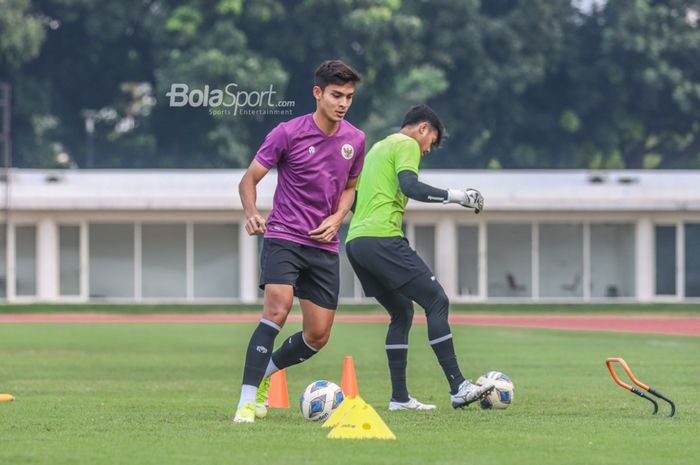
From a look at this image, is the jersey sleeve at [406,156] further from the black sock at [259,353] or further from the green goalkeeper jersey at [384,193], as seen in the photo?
the black sock at [259,353]

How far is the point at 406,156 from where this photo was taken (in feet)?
33.7

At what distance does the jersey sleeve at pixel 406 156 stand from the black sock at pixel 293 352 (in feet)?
4.30

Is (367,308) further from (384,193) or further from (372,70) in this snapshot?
(384,193)

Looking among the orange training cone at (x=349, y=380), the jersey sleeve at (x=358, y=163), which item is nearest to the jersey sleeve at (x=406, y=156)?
the jersey sleeve at (x=358, y=163)

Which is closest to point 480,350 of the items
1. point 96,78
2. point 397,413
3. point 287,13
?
point 397,413

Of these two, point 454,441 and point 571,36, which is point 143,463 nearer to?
point 454,441

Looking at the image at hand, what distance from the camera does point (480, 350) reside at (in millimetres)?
20609

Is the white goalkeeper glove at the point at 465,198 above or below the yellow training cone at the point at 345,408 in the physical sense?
above

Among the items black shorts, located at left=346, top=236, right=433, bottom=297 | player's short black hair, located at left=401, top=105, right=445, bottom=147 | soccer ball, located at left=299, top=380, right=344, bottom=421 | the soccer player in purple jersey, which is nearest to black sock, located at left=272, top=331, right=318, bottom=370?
the soccer player in purple jersey

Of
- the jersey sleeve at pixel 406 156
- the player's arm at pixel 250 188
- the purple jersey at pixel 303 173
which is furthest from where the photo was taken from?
the jersey sleeve at pixel 406 156

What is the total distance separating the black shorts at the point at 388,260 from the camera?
10234 millimetres

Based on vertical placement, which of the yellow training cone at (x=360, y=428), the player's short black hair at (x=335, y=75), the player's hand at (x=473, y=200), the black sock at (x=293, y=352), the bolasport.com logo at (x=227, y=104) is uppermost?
the bolasport.com logo at (x=227, y=104)

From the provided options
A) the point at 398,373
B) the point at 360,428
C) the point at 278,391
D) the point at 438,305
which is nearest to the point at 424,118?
the point at 438,305

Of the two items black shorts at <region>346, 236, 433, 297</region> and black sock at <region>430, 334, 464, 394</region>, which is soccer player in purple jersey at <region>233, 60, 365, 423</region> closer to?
black shorts at <region>346, 236, 433, 297</region>
